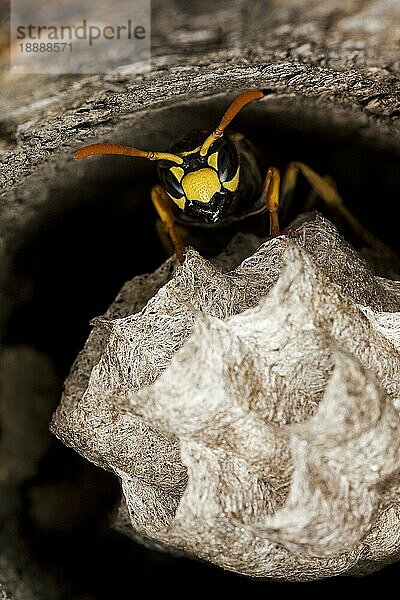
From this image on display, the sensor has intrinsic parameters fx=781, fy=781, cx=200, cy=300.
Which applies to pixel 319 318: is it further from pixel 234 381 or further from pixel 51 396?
pixel 51 396

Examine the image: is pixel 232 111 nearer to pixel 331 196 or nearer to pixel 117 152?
pixel 117 152

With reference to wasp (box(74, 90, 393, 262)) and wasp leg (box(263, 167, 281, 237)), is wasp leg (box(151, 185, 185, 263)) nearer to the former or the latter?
wasp (box(74, 90, 393, 262))

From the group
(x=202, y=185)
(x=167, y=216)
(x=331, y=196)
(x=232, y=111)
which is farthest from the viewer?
(x=331, y=196)


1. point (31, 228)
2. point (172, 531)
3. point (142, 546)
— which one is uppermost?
Answer: point (31, 228)

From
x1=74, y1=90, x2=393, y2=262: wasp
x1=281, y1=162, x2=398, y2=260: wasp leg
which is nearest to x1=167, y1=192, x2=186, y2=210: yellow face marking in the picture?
x1=74, y1=90, x2=393, y2=262: wasp

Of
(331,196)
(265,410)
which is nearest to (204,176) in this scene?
(331,196)

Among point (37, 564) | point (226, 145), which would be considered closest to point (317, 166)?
point (226, 145)
